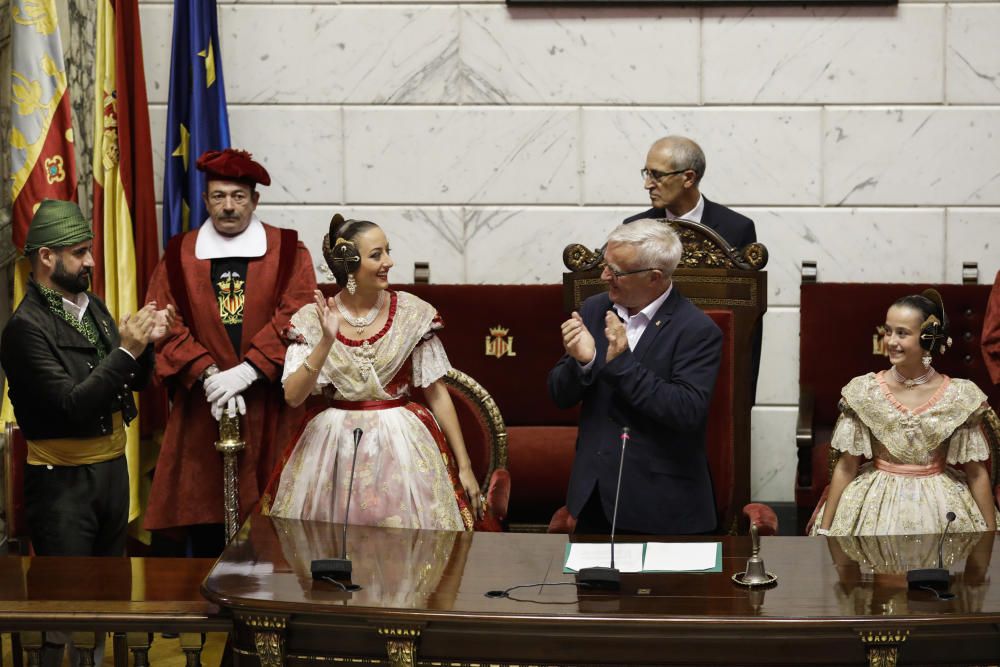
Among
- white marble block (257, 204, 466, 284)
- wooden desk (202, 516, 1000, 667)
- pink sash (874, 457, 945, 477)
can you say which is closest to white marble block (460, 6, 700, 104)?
white marble block (257, 204, 466, 284)

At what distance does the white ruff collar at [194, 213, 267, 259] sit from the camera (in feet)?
15.9

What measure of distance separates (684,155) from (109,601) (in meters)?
2.73

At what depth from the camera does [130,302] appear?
535 centimetres

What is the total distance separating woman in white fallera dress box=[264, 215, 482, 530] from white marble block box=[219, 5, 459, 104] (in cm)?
190

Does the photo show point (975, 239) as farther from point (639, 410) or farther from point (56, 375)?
point (56, 375)

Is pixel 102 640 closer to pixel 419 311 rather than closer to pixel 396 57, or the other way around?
pixel 419 311

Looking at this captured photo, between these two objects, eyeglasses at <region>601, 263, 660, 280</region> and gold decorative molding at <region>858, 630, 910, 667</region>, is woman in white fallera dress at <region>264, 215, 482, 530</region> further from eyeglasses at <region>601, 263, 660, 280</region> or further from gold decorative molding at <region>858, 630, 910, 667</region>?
gold decorative molding at <region>858, 630, 910, 667</region>

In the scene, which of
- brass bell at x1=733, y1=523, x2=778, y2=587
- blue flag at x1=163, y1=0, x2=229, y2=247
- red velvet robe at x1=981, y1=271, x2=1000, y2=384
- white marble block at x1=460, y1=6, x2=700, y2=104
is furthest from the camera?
white marble block at x1=460, y1=6, x2=700, y2=104

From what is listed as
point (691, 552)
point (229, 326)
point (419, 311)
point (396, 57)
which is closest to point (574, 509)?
point (691, 552)

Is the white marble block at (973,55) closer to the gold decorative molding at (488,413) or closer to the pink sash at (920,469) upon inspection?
the pink sash at (920,469)

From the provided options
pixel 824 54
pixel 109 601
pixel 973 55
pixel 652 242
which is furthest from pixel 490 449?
pixel 973 55

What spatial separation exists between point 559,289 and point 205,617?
2.68 m

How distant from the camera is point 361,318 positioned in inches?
161

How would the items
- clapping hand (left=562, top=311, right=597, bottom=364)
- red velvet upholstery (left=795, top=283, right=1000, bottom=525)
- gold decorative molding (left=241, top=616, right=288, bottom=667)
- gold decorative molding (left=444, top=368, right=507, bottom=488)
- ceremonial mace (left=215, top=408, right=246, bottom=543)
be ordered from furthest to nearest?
1. red velvet upholstery (left=795, top=283, right=1000, bottom=525)
2. ceremonial mace (left=215, top=408, right=246, bottom=543)
3. gold decorative molding (left=444, top=368, right=507, bottom=488)
4. clapping hand (left=562, top=311, right=597, bottom=364)
5. gold decorative molding (left=241, top=616, right=288, bottom=667)
